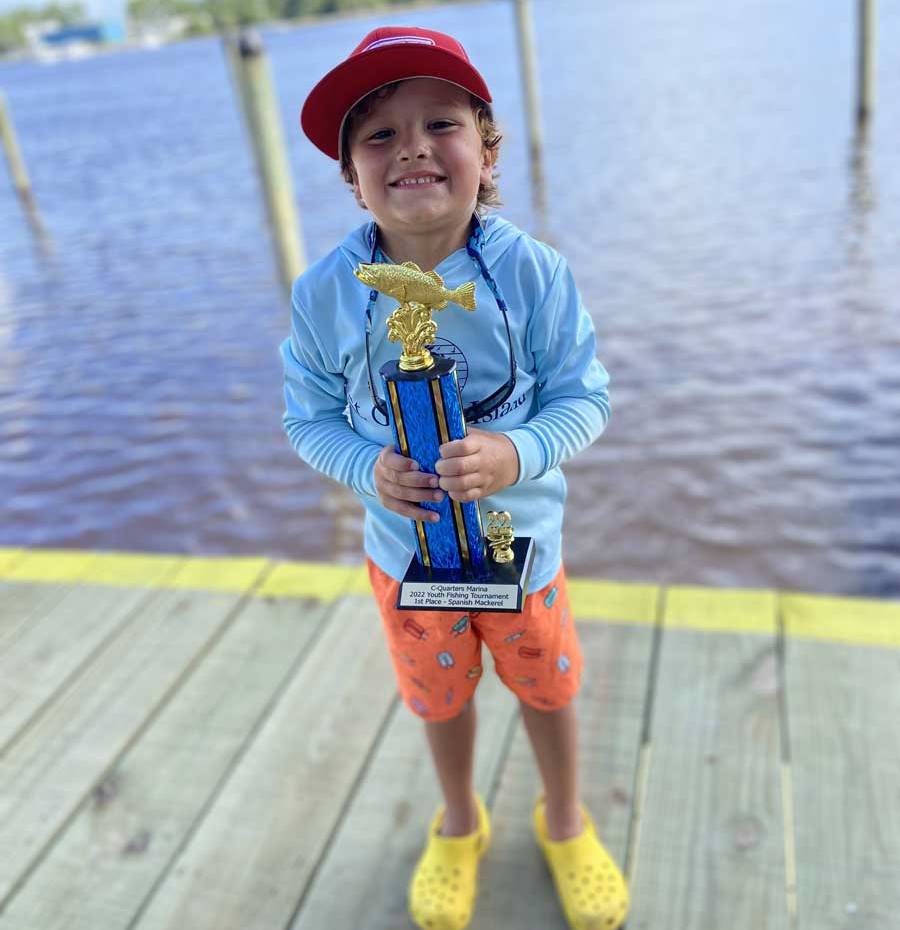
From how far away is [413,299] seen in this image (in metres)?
1.23

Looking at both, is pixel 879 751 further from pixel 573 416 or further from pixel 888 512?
pixel 888 512

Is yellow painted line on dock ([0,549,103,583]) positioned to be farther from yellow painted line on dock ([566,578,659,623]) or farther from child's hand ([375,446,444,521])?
child's hand ([375,446,444,521])

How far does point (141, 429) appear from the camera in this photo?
215 inches

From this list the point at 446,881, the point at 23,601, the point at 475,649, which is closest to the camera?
the point at 475,649

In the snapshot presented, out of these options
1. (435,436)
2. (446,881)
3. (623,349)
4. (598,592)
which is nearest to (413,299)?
(435,436)

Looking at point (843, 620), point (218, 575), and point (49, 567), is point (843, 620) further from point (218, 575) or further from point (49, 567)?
point (49, 567)

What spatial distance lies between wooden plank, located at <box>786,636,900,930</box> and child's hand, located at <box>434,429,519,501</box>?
1086 millimetres

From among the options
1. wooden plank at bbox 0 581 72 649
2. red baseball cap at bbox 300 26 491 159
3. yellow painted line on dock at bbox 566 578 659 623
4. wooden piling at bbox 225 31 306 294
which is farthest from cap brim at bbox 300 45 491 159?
wooden piling at bbox 225 31 306 294

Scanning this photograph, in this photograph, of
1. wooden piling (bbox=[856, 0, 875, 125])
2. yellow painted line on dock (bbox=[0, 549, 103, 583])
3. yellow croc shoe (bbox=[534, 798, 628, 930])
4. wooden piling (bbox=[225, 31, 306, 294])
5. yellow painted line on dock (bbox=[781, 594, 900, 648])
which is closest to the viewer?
A: yellow croc shoe (bbox=[534, 798, 628, 930])

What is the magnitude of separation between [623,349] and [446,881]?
14.7ft

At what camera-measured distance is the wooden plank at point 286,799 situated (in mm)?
1831

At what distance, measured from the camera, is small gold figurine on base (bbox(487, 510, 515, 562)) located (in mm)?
1351

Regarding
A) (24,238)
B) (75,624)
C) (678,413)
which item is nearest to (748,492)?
(678,413)

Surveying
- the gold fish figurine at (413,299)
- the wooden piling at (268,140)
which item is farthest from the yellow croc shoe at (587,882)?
the wooden piling at (268,140)
